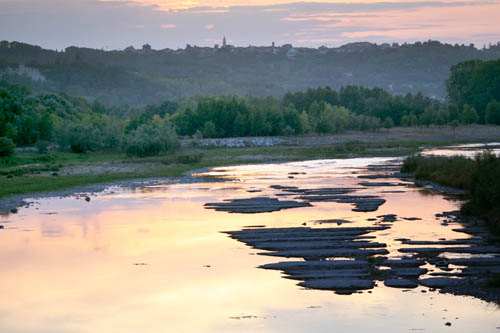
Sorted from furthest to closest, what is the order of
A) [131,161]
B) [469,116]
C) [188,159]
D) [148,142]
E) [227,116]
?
[469,116]
[227,116]
[148,142]
[188,159]
[131,161]

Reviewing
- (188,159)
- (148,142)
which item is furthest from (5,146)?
(188,159)

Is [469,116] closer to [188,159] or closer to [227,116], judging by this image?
[227,116]

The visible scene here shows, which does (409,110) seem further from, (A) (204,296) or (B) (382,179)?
(A) (204,296)

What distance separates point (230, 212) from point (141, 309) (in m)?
17.4

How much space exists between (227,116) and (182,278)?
303 feet

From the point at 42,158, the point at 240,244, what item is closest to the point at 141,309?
the point at 240,244

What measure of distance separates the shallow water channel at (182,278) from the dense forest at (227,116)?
39150mm

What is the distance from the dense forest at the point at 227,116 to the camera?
81.2 m

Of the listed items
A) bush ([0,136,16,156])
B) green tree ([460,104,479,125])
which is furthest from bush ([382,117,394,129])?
bush ([0,136,16,156])

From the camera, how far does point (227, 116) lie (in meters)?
113

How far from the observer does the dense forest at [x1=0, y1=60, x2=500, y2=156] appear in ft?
266

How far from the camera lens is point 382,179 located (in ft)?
172

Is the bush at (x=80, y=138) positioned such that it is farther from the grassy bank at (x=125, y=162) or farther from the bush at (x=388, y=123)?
the bush at (x=388, y=123)

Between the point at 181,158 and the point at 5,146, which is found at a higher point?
the point at 5,146
